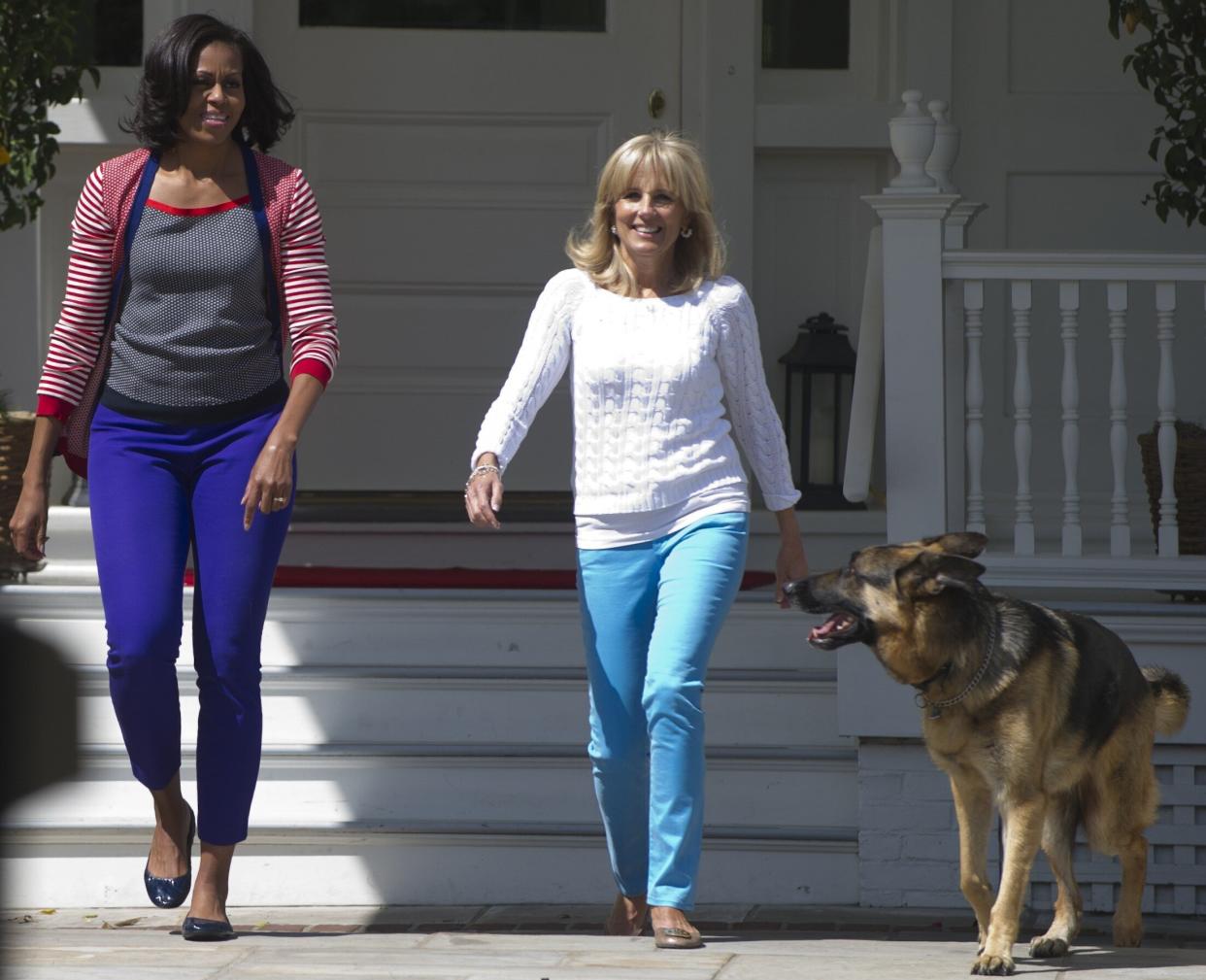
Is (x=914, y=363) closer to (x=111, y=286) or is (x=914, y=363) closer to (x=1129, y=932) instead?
(x=1129, y=932)

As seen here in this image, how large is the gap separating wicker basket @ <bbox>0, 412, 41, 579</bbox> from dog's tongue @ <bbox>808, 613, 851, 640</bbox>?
2.84m

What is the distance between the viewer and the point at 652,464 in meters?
3.97

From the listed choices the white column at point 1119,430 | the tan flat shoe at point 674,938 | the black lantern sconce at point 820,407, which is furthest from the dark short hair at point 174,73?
the black lantern sconce at point 820,407

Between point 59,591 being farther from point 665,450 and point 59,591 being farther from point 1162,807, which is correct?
point 1162,807

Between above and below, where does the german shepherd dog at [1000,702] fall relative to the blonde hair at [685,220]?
below

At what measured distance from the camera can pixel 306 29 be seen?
6.74 meters

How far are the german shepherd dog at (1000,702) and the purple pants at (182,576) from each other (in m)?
1.14

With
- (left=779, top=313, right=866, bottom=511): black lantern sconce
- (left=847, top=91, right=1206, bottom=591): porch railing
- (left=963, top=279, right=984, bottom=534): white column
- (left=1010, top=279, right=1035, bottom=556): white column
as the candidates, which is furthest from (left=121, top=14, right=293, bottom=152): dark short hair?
(left=779, top=313, right=866, bottom=511): black lantern sconce

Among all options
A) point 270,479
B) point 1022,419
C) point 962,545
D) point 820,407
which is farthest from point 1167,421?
point 270,479

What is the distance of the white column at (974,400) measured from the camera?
202 inches

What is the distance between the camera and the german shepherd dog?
12.9ft

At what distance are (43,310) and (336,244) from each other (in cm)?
104

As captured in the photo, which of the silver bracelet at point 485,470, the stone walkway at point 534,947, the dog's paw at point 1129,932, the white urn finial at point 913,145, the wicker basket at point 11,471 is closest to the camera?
the stone walkway at point 534,947

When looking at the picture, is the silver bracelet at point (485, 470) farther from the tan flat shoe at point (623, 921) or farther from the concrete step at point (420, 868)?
the concrete step at point (420, 868)
